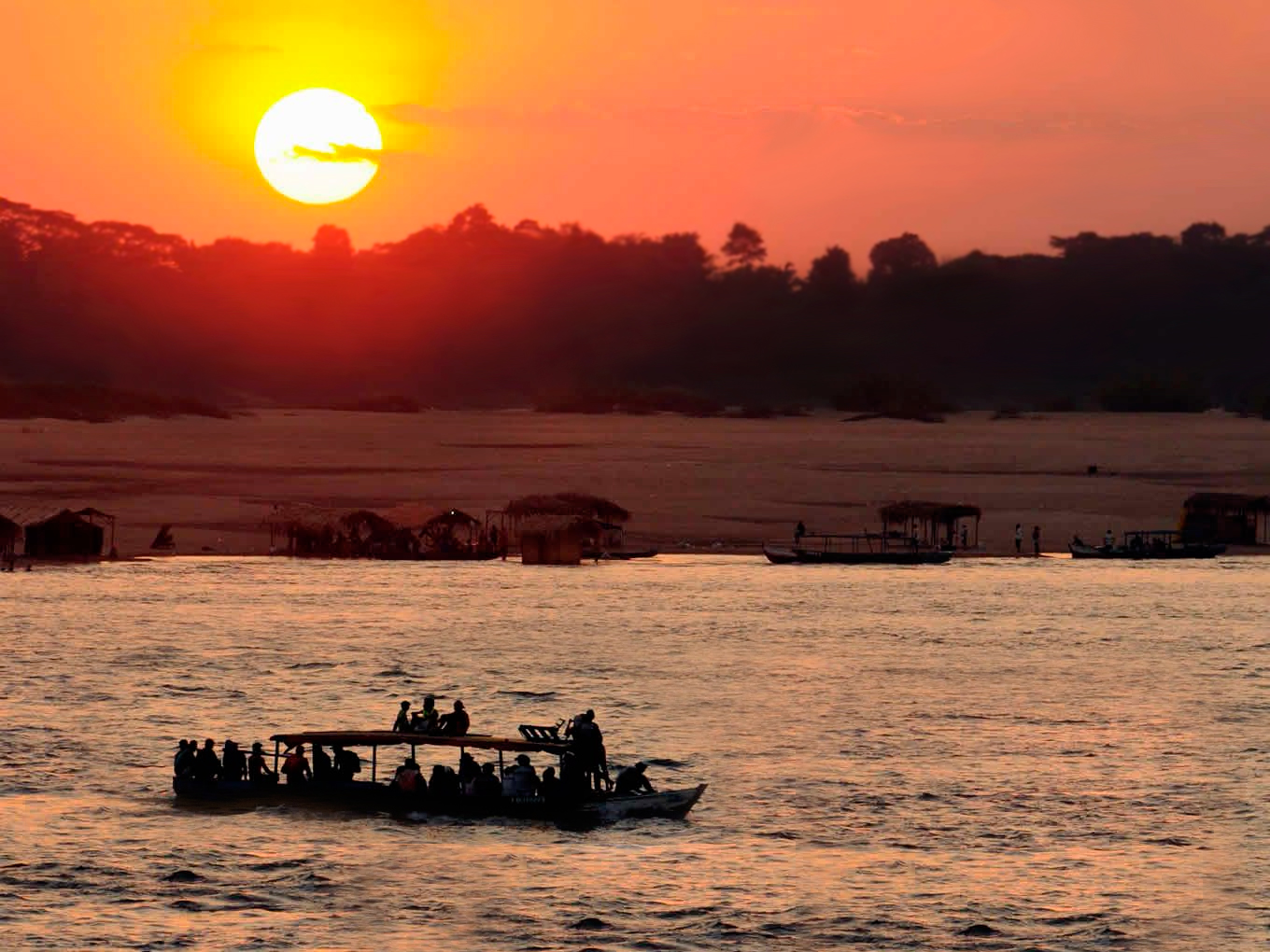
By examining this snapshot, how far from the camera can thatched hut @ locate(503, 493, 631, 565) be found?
3248 inches

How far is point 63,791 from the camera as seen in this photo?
3650 centimetres

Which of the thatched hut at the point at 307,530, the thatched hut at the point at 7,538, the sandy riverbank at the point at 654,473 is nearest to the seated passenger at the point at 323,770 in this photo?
the thatched hut at the point at 7,538

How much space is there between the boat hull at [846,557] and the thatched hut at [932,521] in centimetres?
171

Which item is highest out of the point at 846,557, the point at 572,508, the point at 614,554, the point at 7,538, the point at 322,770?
the point at 572,508

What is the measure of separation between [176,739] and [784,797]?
15474 millimetres

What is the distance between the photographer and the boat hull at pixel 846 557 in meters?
83.5

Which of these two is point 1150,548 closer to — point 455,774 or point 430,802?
point 455,774

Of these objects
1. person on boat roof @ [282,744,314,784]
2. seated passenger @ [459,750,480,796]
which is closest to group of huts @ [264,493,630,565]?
person on boat roof @ [282,744,314,784]

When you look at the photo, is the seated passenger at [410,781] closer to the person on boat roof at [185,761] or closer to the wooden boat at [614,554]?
the person on boat roof at [185,761]

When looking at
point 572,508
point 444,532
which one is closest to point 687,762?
point 572,508

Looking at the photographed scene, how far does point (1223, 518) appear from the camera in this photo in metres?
92.6

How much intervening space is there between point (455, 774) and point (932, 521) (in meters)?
59.2

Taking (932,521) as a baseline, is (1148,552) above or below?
below

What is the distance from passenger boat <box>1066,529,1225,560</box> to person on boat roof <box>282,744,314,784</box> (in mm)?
59612
